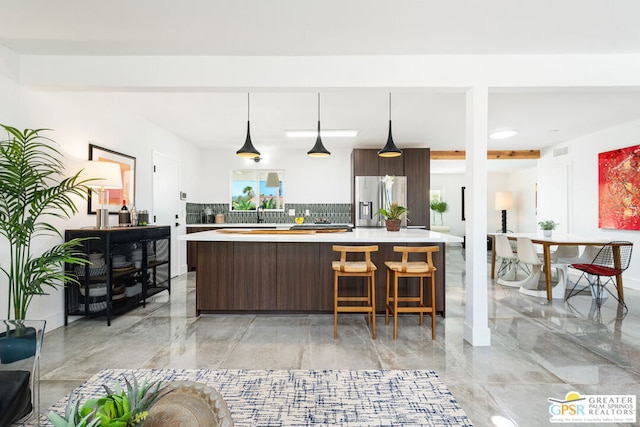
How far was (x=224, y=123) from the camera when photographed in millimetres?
5199

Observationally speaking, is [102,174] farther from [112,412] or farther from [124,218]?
[112,412]

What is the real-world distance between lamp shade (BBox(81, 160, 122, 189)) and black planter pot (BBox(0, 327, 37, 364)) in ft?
6.69

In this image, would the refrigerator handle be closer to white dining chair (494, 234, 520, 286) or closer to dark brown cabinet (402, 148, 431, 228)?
dark brown cabinet (402, 148, 431, 228)

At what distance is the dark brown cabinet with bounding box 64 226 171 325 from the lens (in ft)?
11.2

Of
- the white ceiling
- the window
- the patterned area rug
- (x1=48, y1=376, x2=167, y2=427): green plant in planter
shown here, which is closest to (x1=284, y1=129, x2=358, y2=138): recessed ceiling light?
the white ceiling

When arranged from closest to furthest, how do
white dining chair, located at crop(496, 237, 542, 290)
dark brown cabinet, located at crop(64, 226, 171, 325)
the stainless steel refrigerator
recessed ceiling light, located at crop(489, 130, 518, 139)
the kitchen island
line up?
dark brown cabinet, located at crop(64, 226, 171, 325) < the kitchen island < white dining chair, located at crop(496, 237, 542, 290) < recessed ceiling light, located at crop(489, 130, 518, 139) < the stainless steel refrigerator

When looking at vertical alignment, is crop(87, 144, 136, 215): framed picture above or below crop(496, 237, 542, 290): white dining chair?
above

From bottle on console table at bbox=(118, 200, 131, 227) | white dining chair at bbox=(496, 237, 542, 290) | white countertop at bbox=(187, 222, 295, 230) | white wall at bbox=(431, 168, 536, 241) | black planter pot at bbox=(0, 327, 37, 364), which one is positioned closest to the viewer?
black planter pot at bbox=(0, 327, 37, 364)

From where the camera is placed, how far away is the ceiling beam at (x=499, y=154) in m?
7.28

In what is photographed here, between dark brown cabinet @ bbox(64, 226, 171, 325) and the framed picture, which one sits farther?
the framed picture

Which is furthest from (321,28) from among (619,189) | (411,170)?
(619,189)

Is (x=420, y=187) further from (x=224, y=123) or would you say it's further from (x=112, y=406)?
(x=112, y=406)

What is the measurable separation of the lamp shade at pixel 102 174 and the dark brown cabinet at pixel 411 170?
14.2ft

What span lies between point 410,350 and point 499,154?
598cm
